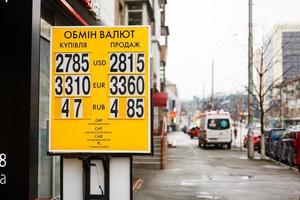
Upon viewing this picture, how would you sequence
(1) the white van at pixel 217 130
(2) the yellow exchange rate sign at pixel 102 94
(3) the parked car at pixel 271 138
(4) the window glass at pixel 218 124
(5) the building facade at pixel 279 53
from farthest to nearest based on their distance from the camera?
1. (4) the window glass at pixel 218 124
2. (1) the white van at pixel 217 130
3. (5) the building facade at pixel 279 53
4. (3) the parked car at pixel 271 138
5. (2) the yellow exchange rate sign at pixel 102 94

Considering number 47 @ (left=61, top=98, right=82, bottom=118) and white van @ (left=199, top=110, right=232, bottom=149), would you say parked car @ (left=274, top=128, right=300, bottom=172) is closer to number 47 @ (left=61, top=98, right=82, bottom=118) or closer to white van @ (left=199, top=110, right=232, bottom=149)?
white van @ (left=199, top=110, right=232, bottom=149)

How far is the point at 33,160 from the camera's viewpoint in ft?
18.2

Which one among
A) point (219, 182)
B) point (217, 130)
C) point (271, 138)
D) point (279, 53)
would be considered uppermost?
point (279, 53)

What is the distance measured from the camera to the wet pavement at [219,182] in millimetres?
11500

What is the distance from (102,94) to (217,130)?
2907cm

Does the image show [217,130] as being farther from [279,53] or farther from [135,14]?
[135,14]

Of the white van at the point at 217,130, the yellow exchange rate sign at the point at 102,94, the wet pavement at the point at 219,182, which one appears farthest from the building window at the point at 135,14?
the yellow exchange rate sign at the point at 102,94

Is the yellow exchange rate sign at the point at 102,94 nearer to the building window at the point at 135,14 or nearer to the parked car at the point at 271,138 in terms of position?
the parked car at the point at 271,138

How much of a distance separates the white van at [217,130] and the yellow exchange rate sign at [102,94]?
28634mm

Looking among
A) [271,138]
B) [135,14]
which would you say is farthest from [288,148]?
[135,14]

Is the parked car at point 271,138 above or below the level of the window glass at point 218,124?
below

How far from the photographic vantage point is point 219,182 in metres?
14.1
